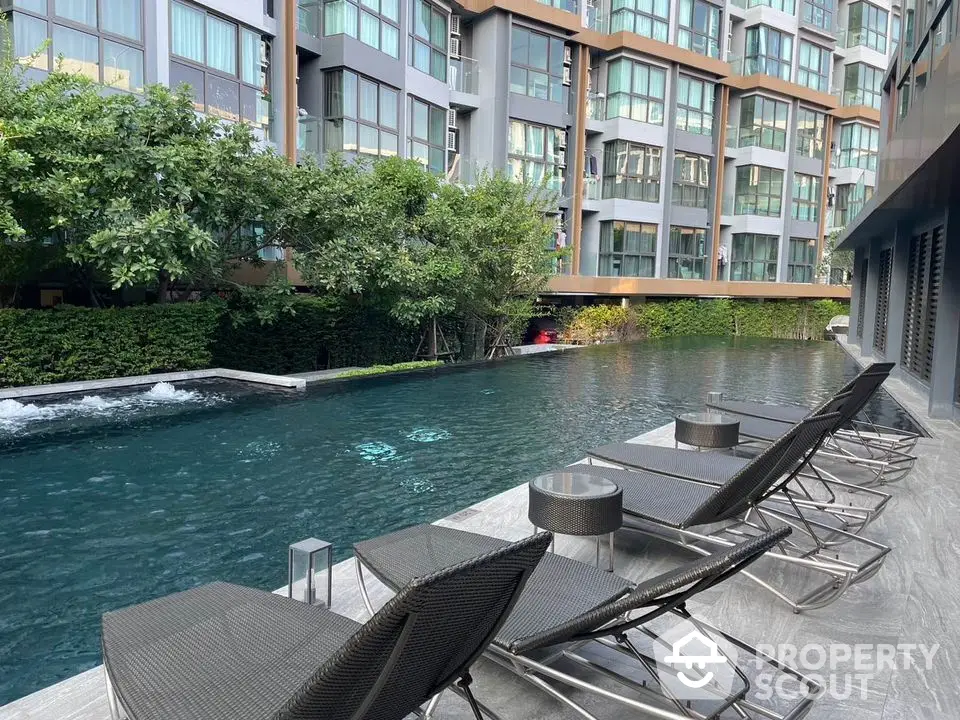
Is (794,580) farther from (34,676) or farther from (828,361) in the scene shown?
(828,361)

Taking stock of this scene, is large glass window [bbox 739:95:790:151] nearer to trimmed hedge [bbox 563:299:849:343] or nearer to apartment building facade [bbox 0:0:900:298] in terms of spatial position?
apartment building facade [bbox 0:0:900:298]

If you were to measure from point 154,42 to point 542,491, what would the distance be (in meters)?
14.8

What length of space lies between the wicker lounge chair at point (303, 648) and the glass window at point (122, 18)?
48.3 feet

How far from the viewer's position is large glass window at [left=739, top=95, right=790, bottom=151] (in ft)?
115

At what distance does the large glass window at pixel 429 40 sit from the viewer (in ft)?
73.5

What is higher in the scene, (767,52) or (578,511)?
(767,52)

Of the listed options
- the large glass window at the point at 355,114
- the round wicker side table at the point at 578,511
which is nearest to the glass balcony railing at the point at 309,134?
the large glass window at the point at 355,114

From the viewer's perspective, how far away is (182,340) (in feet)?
44.3

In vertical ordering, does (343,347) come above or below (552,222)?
below

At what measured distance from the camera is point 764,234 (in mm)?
36344

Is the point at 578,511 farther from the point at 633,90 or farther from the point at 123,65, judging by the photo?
the point at 633,90

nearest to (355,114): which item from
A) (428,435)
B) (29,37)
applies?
(29,37)

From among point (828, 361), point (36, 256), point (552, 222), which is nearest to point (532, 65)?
point (552, 222)

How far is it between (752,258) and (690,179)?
5.61 meters
